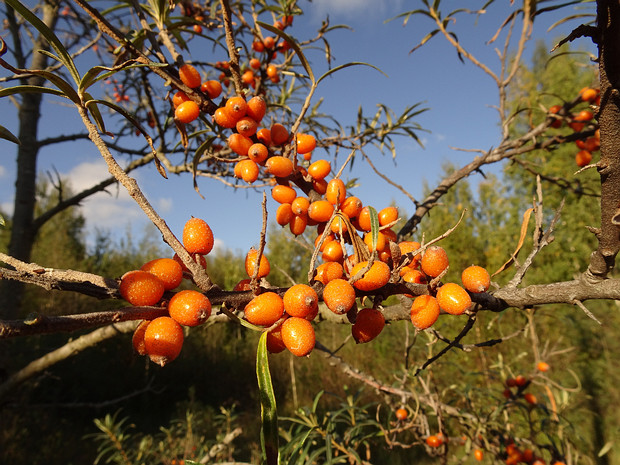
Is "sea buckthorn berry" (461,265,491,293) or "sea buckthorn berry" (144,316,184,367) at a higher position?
"sea buckthorn berry" (461,265,491,293)

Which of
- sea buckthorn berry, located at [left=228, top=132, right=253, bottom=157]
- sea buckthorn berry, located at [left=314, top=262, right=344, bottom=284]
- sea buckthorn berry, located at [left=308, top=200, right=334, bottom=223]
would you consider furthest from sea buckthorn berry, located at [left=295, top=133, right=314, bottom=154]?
sea buckthorn berry, located at [left=314, top=262, right=344, bottom=284]

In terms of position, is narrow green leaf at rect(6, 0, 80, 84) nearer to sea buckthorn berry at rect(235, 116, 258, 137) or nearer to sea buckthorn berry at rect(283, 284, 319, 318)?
sea buckthorn berry at rect(235, 116, 258, 137)

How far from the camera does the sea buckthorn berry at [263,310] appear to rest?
523 mm

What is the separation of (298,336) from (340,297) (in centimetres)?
10

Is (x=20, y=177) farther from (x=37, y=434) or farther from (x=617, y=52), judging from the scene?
(x=37, y=434)

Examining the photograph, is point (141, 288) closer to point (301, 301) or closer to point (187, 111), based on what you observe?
point (301, 301)

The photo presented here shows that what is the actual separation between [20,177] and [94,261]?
26.7ft

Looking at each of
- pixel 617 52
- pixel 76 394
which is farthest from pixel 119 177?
Answer: pixel 76 394

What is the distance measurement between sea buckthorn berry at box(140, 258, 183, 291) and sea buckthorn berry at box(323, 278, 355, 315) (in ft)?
0.87

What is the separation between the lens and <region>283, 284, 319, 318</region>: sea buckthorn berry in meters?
0.52

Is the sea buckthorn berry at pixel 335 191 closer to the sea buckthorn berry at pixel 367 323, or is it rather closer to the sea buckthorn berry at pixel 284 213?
the sea buckthorn berry at pixel 284 213

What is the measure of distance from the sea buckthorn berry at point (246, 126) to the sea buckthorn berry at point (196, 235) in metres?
0.39

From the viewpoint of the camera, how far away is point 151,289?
19.2 inches

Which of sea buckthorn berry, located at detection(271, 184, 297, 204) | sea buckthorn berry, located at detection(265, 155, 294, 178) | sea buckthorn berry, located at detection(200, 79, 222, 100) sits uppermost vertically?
sea buckthorn berry, located at detection(200, 79, 222, 100)
